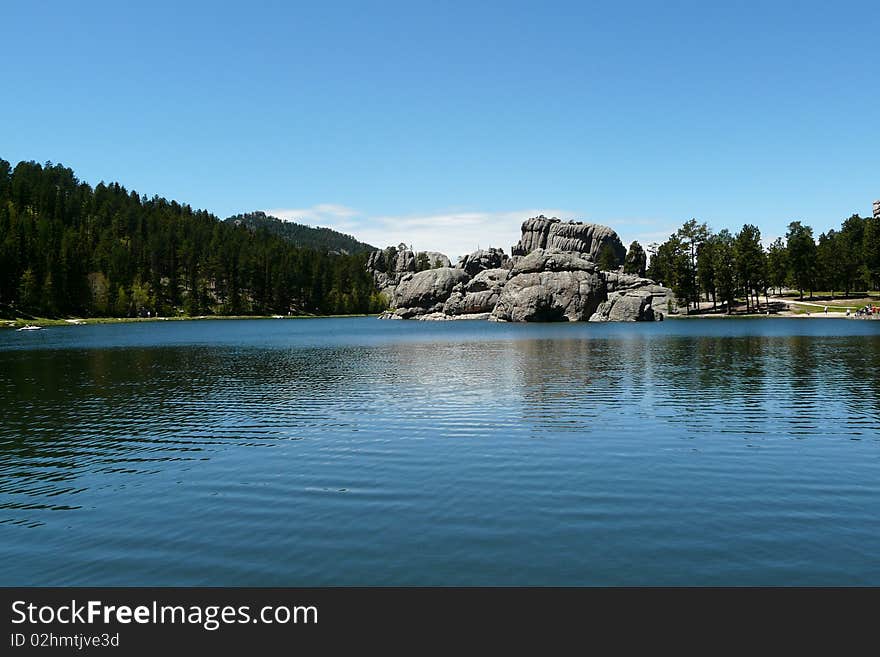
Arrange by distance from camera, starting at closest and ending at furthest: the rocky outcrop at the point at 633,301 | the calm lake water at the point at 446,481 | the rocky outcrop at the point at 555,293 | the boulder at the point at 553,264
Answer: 1. the calm lake water at the point at 446,481
2. the rocky outcrop at the point at 633,301
3. the rocky outcrop at the point at 555,293
4. the boulder at the point at 553,264

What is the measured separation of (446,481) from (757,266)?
553 feet

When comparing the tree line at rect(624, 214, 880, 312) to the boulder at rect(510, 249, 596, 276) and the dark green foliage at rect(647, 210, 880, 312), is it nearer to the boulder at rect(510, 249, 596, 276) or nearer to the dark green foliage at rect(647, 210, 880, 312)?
the dark green foliage at rect(647, 210, 880, 312)

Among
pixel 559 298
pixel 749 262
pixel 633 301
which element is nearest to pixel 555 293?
pixel 559 298

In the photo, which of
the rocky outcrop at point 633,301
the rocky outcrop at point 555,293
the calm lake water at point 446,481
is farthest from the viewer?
the rocky outcrop at point 555,293

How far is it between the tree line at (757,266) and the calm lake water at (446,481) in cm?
12842

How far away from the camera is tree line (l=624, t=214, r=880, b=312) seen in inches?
6580

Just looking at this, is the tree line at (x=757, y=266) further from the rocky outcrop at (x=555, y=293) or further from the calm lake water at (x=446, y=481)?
the calm lake water at (x=446, y=481)

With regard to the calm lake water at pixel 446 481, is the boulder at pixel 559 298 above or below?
above

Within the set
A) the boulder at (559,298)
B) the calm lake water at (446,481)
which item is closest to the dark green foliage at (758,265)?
the boulder at (559,298)

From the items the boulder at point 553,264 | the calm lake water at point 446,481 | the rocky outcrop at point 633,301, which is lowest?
the calm lake water at point 446,481

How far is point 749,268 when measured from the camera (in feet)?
546

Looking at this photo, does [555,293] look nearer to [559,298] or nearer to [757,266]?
[559,298]

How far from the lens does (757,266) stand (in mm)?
166375

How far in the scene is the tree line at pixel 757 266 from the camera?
16712 centimetres
